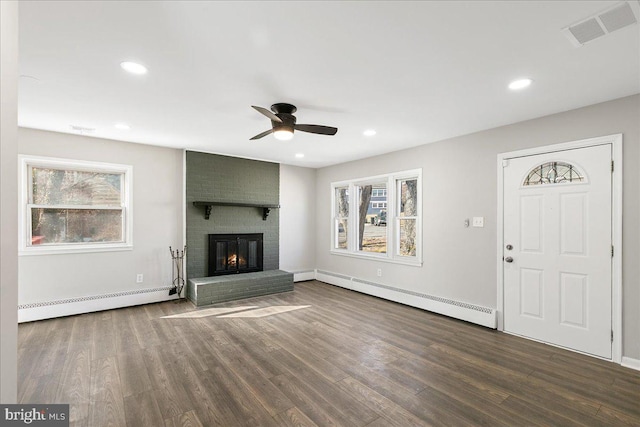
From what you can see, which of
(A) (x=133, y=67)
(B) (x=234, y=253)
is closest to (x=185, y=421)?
(A) (x=133, y=67)

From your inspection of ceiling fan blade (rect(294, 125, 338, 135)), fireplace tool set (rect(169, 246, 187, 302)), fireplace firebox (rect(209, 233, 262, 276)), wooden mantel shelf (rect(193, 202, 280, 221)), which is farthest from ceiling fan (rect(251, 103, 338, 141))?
fireplace tool set (rect(169, 246, 187, 302))

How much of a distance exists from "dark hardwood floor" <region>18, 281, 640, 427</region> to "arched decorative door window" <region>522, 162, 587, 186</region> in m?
1.86

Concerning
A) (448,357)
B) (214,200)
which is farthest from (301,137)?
(448,357)

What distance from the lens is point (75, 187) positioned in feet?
14.6

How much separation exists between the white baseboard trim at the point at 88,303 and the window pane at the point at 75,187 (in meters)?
1.42

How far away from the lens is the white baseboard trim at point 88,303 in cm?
400

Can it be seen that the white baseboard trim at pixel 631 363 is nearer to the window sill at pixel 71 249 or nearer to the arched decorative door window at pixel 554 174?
the arched decorative door window at pixel 554 174

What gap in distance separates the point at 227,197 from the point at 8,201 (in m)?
4.66

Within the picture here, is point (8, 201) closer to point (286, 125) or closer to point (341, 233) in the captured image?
point (286, 125)

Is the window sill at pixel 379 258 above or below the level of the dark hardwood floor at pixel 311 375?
above

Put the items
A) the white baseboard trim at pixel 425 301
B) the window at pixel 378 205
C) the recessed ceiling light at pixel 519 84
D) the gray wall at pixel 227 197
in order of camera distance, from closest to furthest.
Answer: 1. the recessed ceiling light at pixel 519 84
2. the white baseboard trim at pixel 425 301
3. the gray wall at pixel 227 197
4. the window at pixel 378 205

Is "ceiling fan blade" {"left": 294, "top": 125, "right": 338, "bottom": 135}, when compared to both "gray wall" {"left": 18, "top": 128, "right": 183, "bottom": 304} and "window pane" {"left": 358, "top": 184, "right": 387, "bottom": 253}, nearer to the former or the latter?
"window pane" {"left": 358, "top": 184, "right": 387, "bottom": 253}

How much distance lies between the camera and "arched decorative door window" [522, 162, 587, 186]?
10.6 feet

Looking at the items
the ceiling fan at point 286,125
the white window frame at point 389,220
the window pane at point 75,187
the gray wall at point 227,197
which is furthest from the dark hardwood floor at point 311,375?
the ceiling fan at point 286,125
